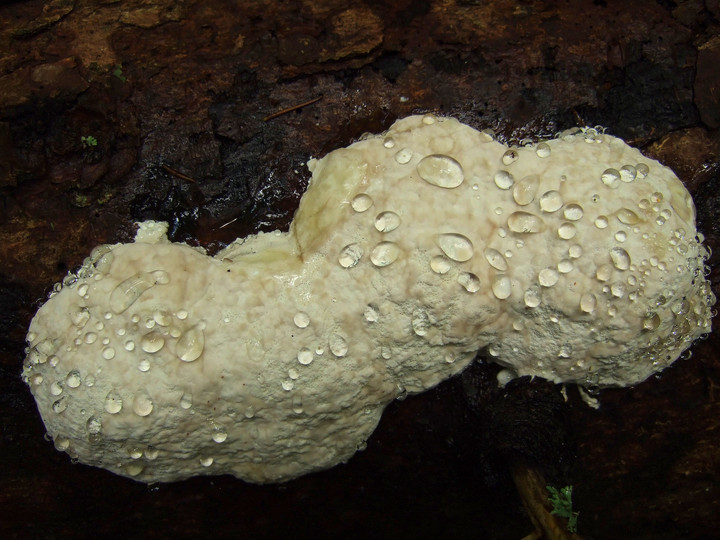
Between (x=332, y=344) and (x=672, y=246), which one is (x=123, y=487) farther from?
(x=672, y=246)

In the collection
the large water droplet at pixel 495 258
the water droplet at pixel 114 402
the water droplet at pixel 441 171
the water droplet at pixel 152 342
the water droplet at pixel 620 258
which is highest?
the water droplet at pixel 441 171

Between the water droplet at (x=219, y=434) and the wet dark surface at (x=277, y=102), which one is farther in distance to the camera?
the wet dark surface at (x=277, y=102)

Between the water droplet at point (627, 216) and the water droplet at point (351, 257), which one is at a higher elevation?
the water droplet at point (351, 257)

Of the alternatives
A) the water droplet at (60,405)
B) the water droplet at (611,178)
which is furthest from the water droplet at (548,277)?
the water droplet at (60,405)

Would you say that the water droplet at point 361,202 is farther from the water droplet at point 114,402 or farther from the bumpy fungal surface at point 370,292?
the water droplet at point 114,402

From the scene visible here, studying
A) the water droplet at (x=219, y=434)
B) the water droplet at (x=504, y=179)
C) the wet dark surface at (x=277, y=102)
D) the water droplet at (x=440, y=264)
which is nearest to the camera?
the water droplet at (x=440, y=264)

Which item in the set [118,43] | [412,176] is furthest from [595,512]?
[118,43]

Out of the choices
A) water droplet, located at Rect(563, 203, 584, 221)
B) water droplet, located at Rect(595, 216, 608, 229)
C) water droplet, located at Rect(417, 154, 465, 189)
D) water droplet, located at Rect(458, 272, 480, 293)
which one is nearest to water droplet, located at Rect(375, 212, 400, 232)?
water droplet, located at Rect(417, 154, 465, 189)
